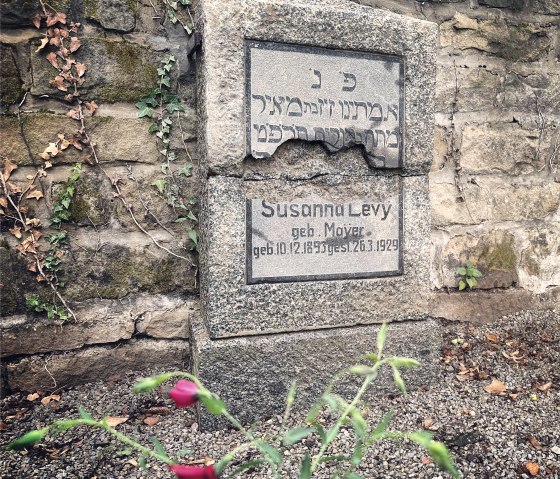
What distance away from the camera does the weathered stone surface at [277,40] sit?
184 cm

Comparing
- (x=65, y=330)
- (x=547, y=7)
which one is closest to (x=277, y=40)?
(x=65, y=330)

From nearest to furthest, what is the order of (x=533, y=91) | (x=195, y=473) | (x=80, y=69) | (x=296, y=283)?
1. (x=195, y=473)
2. (x=296, y=283)
3. (x=80, y=69)
4. (x=533, y=91)

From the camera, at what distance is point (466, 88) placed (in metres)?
2.76

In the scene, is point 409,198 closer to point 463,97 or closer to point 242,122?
point 242,122

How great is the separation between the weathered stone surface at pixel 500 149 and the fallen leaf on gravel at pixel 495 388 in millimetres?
1149

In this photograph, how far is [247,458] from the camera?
1.63 meters

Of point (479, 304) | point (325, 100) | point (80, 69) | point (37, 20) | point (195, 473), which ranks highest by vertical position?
point (37, 20)

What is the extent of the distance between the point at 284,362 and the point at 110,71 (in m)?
1.39

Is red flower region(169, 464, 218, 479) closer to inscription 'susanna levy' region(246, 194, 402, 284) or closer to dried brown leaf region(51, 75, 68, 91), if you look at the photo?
inscription 'susanna levy' region(246, 194, 402, 284)

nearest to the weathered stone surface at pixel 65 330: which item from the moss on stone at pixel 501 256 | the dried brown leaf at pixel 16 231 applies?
the dried brown leaf at pixel 16 231

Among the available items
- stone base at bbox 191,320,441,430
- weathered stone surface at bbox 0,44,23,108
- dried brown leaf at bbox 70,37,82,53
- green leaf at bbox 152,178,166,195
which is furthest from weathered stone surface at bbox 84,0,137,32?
stone base at bbox 191,320,441,430

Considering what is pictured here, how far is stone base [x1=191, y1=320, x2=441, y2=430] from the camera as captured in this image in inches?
73.9

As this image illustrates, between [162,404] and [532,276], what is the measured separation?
213 cm

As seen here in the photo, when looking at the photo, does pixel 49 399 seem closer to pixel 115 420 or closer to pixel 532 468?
pixel 115 420
